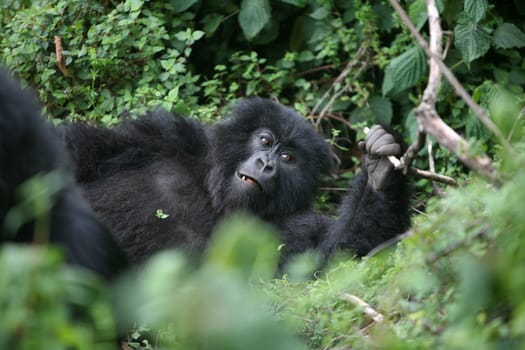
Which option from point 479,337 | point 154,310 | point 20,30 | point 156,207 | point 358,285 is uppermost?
point 154,310

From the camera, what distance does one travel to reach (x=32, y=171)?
2320mm

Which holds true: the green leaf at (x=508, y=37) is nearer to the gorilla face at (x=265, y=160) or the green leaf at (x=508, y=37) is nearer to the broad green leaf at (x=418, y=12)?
the broad green leaf at (x=418, y=12)

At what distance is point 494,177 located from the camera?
7.54 feet

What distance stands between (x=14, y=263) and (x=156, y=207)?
3372 mm

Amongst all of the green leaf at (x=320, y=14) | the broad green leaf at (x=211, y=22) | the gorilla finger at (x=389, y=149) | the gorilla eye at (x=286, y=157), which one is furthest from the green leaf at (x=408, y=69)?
the broad green leaf at (x=211, y=22)

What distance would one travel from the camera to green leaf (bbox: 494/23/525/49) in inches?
223

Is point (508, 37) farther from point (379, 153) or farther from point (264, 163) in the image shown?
point (264, 163)

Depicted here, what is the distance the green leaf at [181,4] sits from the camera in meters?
6.02

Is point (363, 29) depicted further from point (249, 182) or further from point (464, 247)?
point (464, 247)

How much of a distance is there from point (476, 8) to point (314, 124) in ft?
4.54

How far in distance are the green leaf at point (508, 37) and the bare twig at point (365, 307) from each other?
315 cm

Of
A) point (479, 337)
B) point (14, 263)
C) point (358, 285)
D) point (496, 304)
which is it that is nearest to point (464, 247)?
point (496, 304)

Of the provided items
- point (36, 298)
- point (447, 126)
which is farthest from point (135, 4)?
point (36, 298)

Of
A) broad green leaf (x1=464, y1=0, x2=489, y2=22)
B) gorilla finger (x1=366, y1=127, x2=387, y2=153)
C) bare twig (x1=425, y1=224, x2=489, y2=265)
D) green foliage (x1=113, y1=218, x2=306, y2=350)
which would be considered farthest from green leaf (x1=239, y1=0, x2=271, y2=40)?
green foliage (x1=113, y1=218, x2=306, y2=350)
